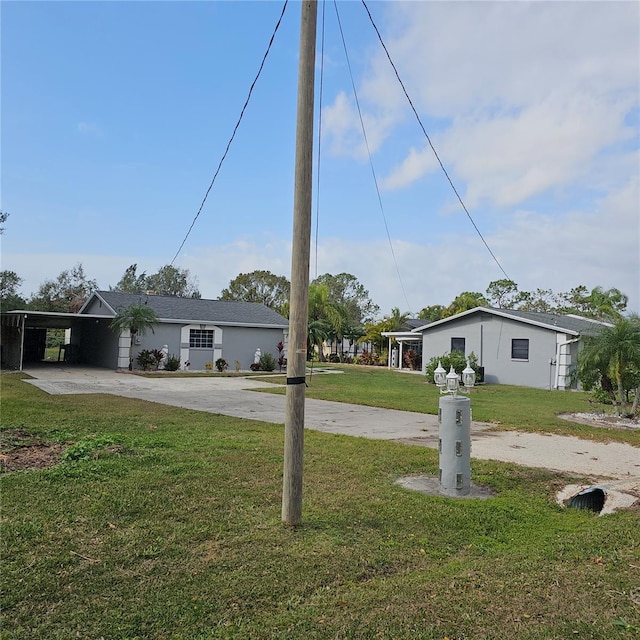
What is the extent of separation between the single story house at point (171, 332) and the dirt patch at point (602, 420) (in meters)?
17.6

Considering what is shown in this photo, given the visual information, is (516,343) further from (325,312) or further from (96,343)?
(96,343)

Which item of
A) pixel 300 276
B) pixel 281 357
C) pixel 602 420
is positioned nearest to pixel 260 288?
pixel 281 357

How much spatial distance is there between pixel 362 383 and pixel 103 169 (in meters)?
12.2

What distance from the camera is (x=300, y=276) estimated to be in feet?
13.9

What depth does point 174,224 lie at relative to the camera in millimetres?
9695

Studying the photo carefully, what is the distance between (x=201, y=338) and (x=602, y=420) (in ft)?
62.6

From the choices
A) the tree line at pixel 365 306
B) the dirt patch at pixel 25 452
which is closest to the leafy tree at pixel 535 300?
the tree line at pixel 365 306

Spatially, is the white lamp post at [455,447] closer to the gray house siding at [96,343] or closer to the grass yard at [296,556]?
the grass yard at [296,556]

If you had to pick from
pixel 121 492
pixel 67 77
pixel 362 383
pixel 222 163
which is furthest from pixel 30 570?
pixel 362 383

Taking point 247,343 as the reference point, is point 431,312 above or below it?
above

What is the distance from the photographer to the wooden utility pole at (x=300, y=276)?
4.21 meters

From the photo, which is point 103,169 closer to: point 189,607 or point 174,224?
point 174,224

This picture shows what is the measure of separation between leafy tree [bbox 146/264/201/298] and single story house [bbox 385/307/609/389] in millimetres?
40826

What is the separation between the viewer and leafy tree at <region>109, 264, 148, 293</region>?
58.5 metres
